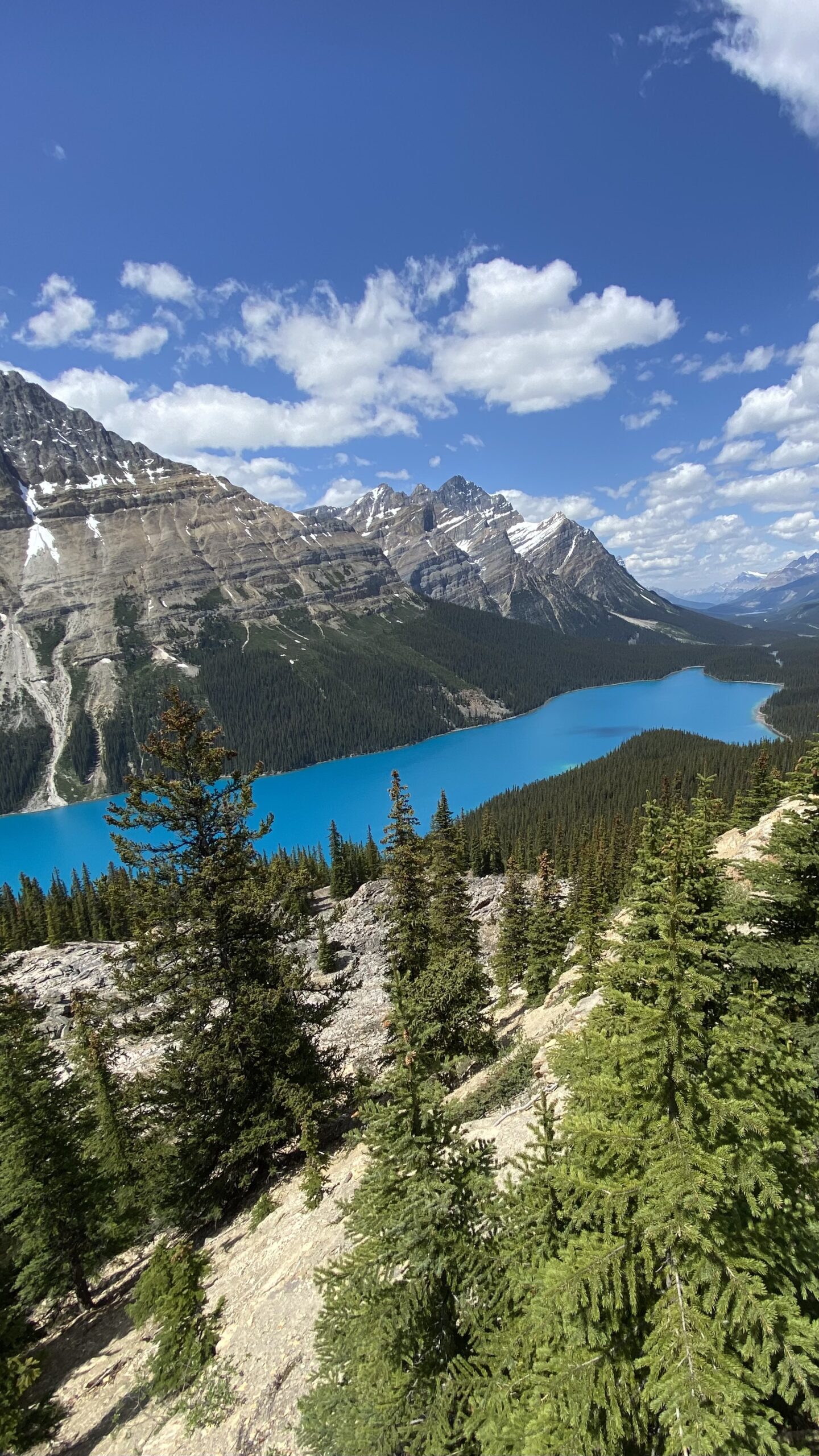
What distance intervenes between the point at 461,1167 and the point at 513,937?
30545mm

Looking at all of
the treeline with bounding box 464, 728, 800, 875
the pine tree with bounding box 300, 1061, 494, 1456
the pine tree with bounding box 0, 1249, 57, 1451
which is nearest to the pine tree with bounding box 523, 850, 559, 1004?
the pine tree with bounding box 0, 1249, 57, 1451

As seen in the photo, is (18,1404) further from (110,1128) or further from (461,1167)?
(461,1167)

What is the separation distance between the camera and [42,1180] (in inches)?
536

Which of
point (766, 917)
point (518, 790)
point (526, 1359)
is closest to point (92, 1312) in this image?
point (526, 1359)

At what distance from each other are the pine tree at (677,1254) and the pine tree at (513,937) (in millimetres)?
29182

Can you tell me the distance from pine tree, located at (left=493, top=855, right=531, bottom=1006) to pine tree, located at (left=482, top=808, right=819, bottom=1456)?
2918 cm

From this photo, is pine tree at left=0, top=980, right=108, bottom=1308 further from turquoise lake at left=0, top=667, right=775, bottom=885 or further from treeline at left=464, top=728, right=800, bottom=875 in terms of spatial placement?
turquoise lake at left=0, top=667, right=775, bottom=885

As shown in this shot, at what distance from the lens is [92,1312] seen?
14.7 metres

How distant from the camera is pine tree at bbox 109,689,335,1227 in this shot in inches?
554

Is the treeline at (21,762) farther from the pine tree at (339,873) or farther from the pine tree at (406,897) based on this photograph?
the pine tree at (406,897)

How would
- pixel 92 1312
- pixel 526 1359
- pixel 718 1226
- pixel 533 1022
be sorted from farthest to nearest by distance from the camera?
pixel 533 1022 → pixel 92 1312 → pixel 526 1359 → pixel 718 1226

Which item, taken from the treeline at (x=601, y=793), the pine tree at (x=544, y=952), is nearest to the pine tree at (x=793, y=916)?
the pine tree at (x=544, y=952)

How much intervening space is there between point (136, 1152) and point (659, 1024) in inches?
635

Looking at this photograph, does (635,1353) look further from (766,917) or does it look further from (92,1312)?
(92,1312)
